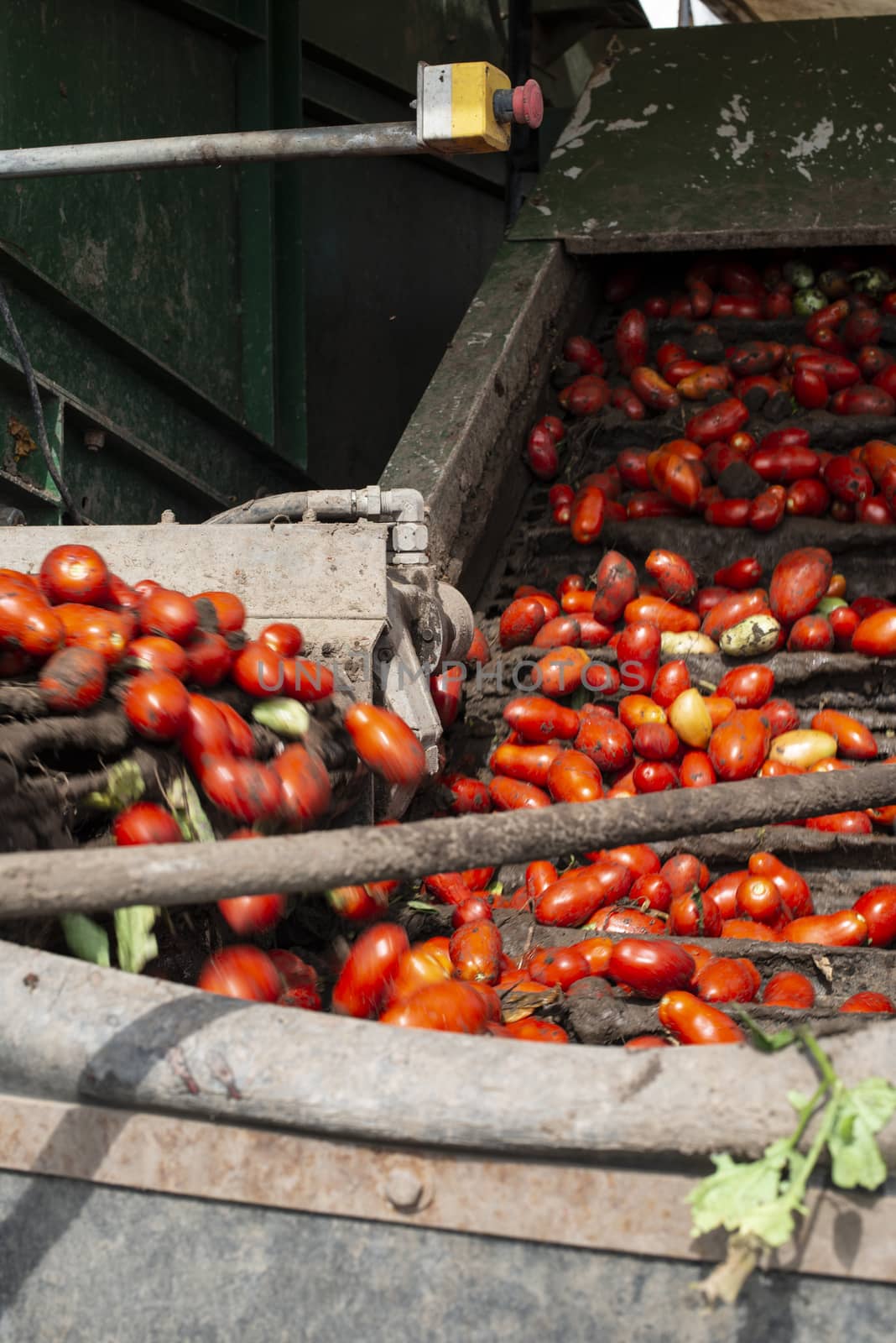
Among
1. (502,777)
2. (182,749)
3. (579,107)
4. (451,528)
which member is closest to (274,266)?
(579,107)

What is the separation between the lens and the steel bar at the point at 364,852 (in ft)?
4.32

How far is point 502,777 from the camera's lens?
3.89 m

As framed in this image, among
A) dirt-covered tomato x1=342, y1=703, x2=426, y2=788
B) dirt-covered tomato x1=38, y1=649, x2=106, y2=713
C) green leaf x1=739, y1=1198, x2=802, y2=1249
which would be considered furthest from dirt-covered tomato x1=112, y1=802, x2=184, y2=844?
green leaf x1=739, y1=1198, x2=802, y2=1249

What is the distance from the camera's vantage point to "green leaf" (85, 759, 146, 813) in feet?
7.75

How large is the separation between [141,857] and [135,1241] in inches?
15.7

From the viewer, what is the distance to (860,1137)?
1.20m

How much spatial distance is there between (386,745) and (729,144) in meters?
4.41

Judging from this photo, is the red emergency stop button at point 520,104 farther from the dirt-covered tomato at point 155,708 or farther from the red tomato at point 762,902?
the red tomato at point 762,902

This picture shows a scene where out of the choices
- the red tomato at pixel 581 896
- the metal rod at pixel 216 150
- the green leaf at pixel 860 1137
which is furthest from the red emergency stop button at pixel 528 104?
the green leaf at pixel 860 1137

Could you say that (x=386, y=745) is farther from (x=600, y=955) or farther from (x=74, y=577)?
(x=74, y=577)

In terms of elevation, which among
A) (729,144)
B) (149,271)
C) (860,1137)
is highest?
(860,1137)

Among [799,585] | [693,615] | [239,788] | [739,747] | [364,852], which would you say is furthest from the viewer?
[693,615]

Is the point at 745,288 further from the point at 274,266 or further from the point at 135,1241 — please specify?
the point at 135,1241

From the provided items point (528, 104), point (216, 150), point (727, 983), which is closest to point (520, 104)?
point (528, 104)
